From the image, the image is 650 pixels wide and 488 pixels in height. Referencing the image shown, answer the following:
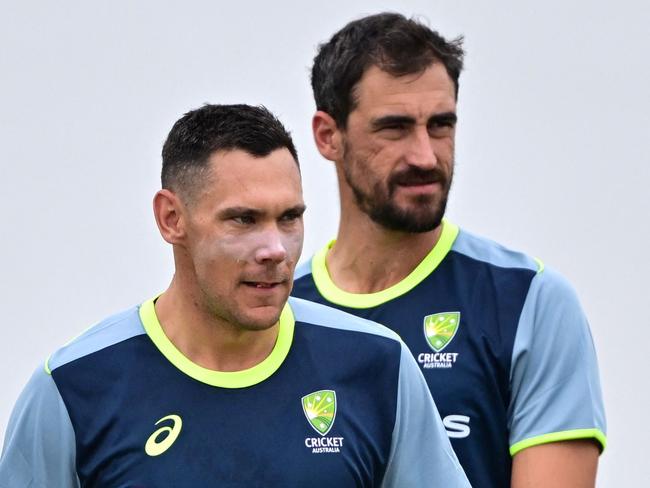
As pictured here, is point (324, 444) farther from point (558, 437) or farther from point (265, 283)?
point (558, 437)

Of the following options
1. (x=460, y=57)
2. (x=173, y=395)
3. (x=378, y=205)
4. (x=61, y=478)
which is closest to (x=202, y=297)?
(x=173, y=395)

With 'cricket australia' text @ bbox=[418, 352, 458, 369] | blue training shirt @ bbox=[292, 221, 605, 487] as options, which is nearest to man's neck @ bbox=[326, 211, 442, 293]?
blue training shirt @ bbox=[292, 221, 605, 487]

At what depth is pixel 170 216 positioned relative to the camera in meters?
4.72

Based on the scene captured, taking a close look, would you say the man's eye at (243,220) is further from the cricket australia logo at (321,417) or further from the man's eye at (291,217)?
the cricket australia logo at (321,417)

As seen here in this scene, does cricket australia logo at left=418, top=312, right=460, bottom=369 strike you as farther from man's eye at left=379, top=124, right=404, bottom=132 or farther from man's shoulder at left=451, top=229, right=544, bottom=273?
man's eye at left=379, top=124, right=404, bottom=132

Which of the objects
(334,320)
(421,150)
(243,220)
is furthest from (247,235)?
(421,150)

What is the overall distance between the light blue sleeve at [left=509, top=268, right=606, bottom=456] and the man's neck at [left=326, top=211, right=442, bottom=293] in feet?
1.41

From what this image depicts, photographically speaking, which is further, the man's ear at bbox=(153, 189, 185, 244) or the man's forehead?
the man's ear at bbox=(153, 189, 185, 244)

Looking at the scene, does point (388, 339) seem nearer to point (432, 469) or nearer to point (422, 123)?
point (432, 469)

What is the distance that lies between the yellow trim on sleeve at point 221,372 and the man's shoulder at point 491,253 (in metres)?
0.90

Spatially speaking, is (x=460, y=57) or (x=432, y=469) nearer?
(x=432, y=469)

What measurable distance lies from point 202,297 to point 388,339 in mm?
501

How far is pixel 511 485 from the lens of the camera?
5.18 metres

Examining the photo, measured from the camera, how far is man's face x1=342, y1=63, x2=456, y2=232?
530cm
